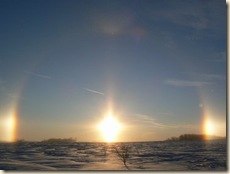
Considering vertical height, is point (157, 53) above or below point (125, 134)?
above

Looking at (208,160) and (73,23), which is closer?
(208,160)

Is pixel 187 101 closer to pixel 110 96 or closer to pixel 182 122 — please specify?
pixel 182 122

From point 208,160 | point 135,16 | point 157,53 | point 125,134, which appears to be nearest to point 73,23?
point 135,16

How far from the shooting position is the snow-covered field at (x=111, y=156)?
377cm

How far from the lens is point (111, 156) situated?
3.86 m

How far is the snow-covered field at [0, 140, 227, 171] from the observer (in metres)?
3.77

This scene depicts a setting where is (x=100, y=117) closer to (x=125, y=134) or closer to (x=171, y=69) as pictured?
(x=125, y=134)

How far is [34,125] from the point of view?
393 cm

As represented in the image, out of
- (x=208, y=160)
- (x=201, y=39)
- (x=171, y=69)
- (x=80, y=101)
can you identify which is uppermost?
(x=201, y=39)

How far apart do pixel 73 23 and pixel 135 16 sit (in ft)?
1.98

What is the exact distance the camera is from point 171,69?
3.91 meters

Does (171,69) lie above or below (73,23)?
below

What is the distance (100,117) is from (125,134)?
28 centimetres

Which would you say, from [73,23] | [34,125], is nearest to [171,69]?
[73,23]
